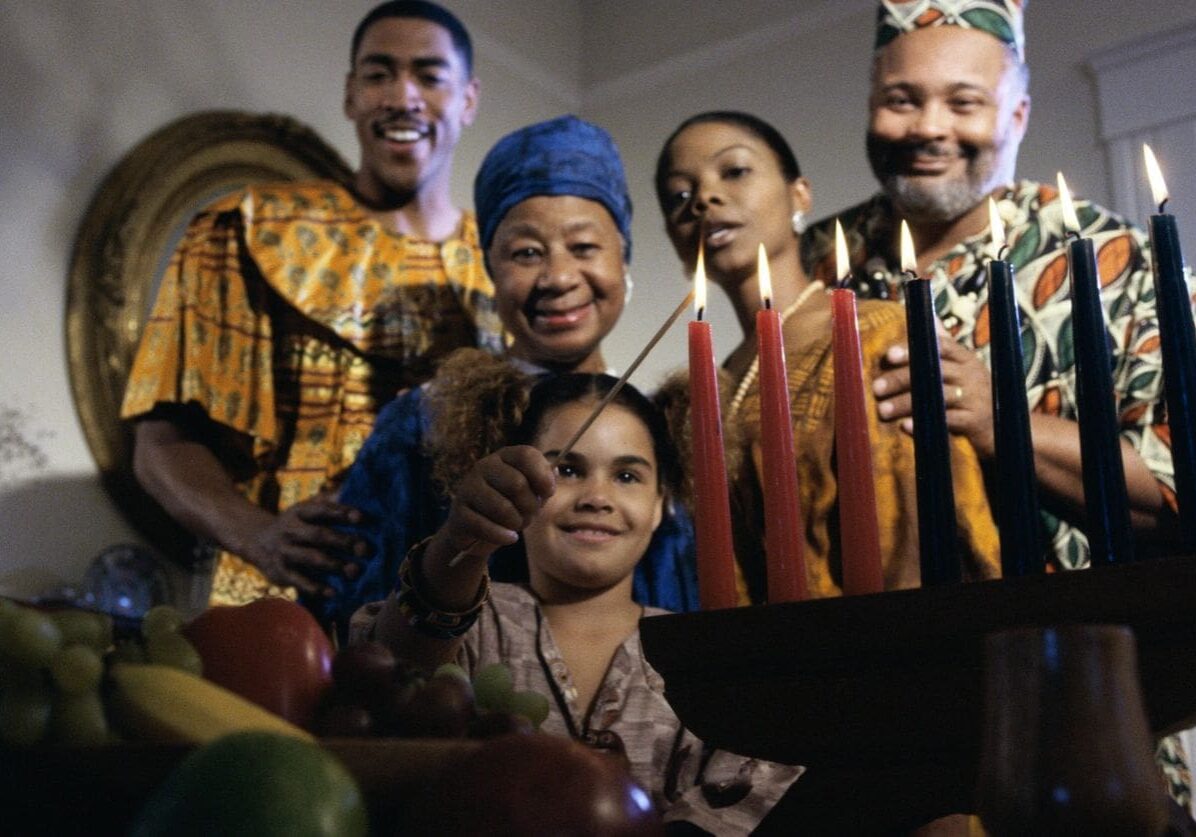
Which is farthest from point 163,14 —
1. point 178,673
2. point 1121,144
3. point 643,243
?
point 178,673

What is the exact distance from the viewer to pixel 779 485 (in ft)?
2.23

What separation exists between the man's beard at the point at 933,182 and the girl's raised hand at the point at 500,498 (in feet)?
3.73

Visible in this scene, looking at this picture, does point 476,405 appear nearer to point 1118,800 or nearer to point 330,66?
point 1118,800

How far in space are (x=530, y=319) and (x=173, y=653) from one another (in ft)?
3.64

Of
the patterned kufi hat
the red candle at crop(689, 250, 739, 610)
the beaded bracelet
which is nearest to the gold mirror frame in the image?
the patterned kufi hat

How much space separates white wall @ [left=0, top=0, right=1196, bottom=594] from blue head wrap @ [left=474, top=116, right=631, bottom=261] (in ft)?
4.13

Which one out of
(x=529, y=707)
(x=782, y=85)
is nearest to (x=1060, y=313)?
(x=529, y=707)

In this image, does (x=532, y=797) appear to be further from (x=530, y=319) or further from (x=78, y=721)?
(x=530, y=319)

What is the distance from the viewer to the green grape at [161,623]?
1.62ft

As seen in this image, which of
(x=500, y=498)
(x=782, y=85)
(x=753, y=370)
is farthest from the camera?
(x=782, y=85)

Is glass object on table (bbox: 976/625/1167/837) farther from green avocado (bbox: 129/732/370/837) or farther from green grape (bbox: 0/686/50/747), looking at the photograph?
green grape (bbox: 0/686/50/747)

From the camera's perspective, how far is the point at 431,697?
466 millimetres

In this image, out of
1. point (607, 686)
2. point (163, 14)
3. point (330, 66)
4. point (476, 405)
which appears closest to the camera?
point (607, 686)

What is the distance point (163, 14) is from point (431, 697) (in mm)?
2717
